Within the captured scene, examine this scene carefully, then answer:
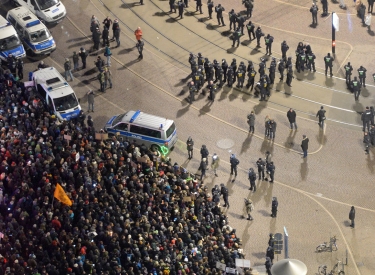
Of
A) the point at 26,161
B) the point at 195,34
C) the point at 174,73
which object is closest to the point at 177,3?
the point at 195,34

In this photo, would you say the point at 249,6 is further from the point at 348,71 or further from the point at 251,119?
the point at 251,119

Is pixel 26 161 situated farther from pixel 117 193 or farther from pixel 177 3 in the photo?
pixel 177 3

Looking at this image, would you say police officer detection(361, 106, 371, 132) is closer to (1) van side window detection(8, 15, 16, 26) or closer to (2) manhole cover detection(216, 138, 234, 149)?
(2) manhole cover detection(216, 138, 234, 149)

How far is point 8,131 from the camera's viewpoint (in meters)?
47.4

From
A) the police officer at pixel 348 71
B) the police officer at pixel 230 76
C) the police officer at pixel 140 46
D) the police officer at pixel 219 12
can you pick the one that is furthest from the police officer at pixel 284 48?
the police officer at pixel 140 46

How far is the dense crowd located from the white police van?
42.0ft

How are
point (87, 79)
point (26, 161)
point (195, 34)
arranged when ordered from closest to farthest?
point (26, 161) < point (87, 79) < point (195, 34)

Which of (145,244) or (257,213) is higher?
(145,244)

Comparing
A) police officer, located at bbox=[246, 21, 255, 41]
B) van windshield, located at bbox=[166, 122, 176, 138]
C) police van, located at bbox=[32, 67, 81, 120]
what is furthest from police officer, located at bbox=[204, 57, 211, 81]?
police van, located at bbox=[32, 67, 81, 120]

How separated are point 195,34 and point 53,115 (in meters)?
16.6

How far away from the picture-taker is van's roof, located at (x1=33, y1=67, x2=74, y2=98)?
2049 inches

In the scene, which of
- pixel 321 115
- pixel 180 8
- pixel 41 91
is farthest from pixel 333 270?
pixel 180 8

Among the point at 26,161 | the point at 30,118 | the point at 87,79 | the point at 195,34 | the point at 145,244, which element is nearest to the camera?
the point at 145,244

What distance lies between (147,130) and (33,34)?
1144 cm
